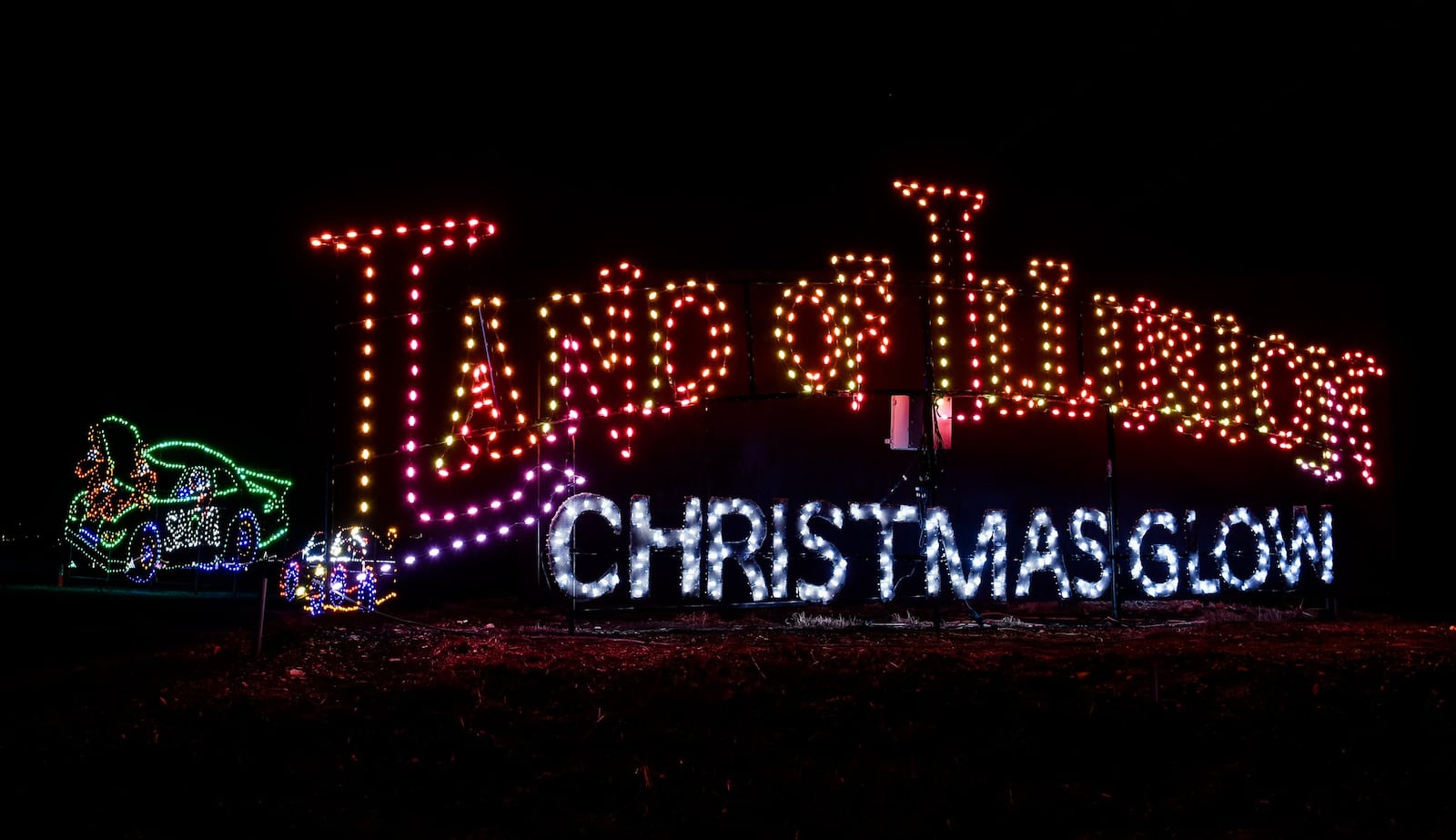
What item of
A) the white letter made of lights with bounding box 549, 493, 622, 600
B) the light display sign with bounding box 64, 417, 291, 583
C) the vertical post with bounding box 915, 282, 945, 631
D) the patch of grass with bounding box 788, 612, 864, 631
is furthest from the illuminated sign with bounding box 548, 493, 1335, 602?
the light display sign with bounding box 64, 417, 291, 583

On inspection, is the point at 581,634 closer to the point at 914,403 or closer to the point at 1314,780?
the point at 914,403

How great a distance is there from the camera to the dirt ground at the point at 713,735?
121 inches

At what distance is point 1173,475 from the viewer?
9.48m

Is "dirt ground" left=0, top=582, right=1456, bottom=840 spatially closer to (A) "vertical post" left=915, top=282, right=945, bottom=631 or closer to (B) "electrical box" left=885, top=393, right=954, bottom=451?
(A) "vertical post" left=915, top=282, right=945, bottom=631

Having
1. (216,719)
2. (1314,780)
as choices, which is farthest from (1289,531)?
(216,719)

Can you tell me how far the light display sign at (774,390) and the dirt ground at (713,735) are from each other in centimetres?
151

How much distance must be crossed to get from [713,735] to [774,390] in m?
4.98

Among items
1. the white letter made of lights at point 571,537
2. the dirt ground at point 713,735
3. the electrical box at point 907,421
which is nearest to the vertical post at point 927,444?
the electrical box at point 907,421

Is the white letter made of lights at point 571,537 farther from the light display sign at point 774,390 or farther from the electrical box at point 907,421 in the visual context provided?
the electrical box at point 907,421

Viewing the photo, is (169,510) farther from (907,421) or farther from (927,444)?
(927,444)

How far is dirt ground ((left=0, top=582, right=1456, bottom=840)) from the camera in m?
3.07

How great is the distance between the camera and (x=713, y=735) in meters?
3.84

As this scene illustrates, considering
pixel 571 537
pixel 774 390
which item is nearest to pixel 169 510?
pixel 571 537

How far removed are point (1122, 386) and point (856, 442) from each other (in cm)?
286
